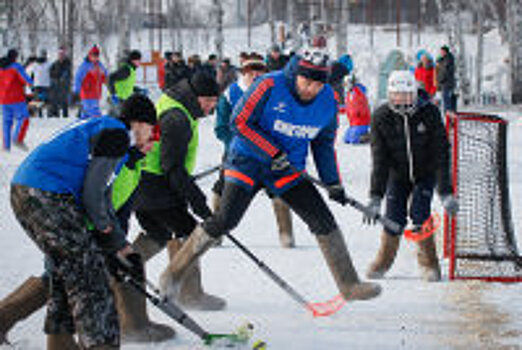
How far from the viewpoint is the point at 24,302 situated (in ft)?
13.3

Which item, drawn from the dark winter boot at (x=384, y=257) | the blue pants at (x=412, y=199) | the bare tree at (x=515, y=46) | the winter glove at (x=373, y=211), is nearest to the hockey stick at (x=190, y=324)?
the winter glove at (x=373, y=211)

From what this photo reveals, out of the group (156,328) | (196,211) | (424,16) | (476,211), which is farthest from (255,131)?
(424,16)

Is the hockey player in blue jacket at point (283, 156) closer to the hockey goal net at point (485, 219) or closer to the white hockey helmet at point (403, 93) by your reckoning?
the white hockey helmet at point (403, 93)

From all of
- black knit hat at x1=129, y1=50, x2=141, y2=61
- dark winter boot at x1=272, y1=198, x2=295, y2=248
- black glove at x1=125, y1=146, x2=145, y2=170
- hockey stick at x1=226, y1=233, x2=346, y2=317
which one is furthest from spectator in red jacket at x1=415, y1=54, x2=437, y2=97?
black glove at x1=125, y1=146, x2=145, y2=170

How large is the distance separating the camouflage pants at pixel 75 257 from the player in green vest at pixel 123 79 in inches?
358

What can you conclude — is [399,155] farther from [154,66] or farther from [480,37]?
[154,66]

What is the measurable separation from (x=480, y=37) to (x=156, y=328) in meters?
26.2

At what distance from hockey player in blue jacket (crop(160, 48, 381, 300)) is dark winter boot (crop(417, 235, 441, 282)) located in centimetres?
118


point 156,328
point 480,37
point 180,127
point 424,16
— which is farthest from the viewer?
point 424,16

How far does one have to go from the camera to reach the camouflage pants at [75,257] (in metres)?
3.38

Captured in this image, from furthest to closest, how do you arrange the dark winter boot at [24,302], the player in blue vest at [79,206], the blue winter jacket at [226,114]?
the blue winter jacket at [226,114] < the dark winter boot at [24,302] < the player in blue vest at [79,206]

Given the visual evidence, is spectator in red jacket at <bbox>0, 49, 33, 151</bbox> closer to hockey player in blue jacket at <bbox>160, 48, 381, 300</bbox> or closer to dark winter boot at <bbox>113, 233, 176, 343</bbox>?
hockey player in blue jacket at <bbox>160, 48, 381, 300</bbox>

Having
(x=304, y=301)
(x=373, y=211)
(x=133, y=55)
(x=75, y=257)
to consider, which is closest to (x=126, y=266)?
(x=75, y=257)

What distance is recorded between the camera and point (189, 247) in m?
4.87
